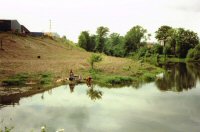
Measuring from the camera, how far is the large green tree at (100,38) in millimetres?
108750

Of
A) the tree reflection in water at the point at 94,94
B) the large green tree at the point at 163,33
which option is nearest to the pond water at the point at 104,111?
the tree reflection in water at the point at 94,94

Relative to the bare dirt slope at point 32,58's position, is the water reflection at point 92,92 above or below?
below

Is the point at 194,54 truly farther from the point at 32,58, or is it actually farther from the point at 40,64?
the point at 40,64

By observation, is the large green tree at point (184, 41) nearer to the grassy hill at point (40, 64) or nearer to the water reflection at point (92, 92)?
the grassy hill at point (40, 64)

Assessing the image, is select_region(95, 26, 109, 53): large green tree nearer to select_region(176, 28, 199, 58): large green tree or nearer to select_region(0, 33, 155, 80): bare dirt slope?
select_region(176, 28, 199, 58): large green tree

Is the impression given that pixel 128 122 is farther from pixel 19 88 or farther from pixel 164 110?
pixel 19 88

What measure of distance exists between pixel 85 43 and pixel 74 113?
3288 inches

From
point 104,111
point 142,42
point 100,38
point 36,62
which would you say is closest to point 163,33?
point 142,42

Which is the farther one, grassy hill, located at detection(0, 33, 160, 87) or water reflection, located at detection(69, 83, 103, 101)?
grassy hill, located at detection(0, 33, 160, 87)

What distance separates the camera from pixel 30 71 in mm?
42406

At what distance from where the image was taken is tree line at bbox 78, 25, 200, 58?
106125 millimetres

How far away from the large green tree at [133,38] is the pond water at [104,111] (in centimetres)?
7278

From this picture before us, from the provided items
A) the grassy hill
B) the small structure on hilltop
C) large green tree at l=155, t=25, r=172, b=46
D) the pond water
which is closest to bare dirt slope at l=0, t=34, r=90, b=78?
the grassy hill

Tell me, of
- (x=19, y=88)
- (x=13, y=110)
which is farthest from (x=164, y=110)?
(x=19, y=88)
